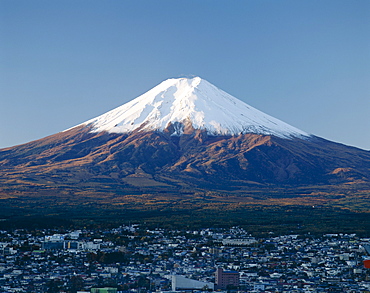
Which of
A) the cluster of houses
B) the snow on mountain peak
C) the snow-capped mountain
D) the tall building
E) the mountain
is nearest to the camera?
the cluster of houses

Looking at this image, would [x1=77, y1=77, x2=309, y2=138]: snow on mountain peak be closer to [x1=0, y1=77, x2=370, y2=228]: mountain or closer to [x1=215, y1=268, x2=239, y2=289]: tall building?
[x1=0, y1=77, x2=370, y2=228]: mountain

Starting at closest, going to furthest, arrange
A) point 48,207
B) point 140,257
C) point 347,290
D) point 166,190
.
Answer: point 347,290, point 140,257, point 48,207, point 166,190

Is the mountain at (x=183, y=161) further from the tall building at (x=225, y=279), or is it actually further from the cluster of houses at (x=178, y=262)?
the tall building at (x=225, y=279)

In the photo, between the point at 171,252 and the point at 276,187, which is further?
the point at 276,187

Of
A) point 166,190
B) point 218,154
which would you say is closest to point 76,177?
point 166,190

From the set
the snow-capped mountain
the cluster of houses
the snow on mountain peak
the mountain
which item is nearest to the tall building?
the cluster of houses

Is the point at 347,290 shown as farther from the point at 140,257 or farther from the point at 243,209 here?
the point at 243,209
